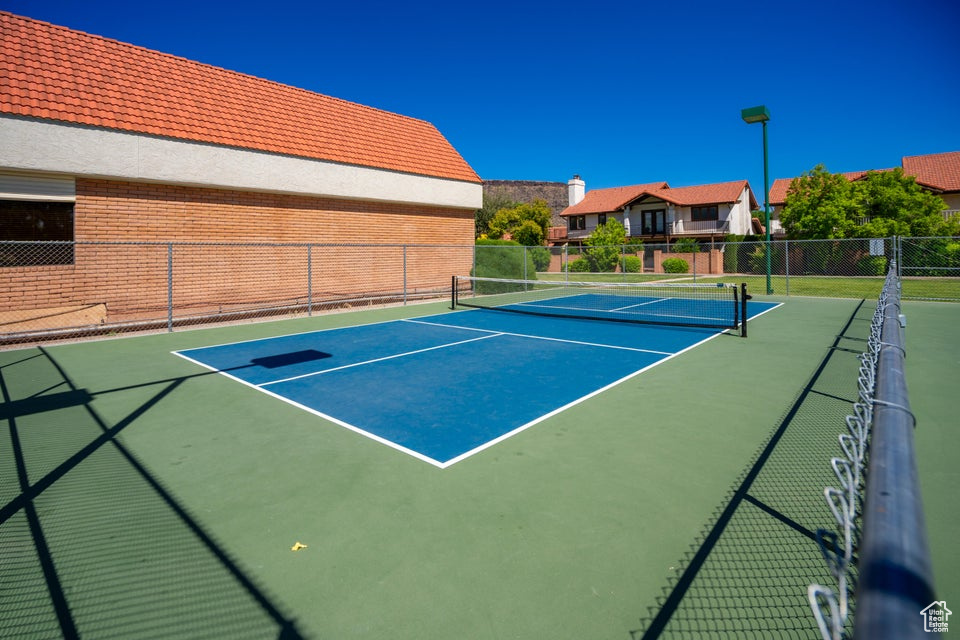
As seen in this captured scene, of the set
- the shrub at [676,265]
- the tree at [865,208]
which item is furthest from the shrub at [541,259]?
the tree at [865,208]

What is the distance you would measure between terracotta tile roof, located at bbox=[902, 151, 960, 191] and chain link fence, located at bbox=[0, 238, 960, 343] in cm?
1802

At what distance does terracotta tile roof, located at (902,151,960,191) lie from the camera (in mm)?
44094

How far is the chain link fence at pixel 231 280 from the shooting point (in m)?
13.7

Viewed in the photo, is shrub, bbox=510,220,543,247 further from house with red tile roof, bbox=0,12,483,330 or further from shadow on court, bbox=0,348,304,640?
shadow on court, bbox=0,348,304,640

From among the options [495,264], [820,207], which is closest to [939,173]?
[820,207]

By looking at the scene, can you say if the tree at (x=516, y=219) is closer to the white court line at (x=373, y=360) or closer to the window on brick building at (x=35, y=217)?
the window on brick building at (x=35, y=217)

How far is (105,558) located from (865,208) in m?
44.8

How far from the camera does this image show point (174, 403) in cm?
762

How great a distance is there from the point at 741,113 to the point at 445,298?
15.2 m

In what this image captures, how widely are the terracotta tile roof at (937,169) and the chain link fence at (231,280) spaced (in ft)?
59.1

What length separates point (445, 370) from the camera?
9.50 meters

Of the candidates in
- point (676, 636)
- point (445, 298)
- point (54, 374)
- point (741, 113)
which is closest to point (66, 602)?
point (676, 636)

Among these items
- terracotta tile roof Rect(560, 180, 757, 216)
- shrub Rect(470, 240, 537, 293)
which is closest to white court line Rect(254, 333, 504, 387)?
shrub Rect(470, 240, 537, 293)

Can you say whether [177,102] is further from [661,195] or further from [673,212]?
[673,212]
